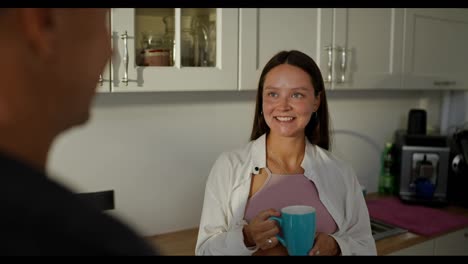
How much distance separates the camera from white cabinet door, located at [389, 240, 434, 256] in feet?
3.63

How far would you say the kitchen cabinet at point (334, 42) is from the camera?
0.98m

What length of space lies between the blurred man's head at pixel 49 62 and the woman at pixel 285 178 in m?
0.56

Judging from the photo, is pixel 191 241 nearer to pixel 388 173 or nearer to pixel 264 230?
pixel 264 230

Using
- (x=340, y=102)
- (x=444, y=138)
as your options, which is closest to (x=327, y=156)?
(x=340, y=102)

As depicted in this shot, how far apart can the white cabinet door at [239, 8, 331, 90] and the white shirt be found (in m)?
0.23

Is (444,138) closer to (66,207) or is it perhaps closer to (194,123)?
(194,123)

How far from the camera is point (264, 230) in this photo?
648mm

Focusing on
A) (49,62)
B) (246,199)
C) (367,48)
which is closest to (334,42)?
(367,48)

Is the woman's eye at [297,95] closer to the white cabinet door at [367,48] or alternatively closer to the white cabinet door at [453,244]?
the white cabinet door at [367,48]

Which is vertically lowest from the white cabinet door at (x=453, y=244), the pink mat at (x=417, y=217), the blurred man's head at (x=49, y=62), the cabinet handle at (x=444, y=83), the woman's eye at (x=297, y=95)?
A: the white cabinet door at (x=453, y=244)

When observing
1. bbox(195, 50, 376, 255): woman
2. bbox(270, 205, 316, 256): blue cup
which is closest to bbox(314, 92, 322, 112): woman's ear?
bbox(195, 50, 376, 255): woman

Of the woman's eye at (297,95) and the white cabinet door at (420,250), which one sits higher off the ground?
the woman's eye at (297,95)

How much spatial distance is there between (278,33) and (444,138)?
2.37ft

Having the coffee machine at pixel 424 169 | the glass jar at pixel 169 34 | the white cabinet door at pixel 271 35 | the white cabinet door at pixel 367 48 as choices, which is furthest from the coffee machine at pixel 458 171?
the glass jar at pixel 169 34
